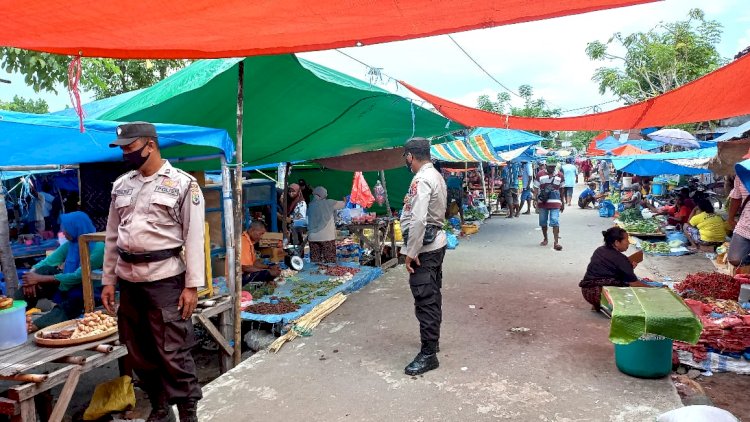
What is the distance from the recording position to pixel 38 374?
9.96ft

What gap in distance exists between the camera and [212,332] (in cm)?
438

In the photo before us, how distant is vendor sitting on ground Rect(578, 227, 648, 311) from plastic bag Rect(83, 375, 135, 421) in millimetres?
5123

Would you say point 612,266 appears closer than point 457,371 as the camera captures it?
No

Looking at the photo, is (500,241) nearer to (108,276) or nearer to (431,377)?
(431,377)

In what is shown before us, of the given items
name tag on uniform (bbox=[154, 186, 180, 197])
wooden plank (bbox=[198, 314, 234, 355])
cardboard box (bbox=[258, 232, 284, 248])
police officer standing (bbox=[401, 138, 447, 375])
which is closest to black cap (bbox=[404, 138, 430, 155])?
police officer standing (bbox=[401, 138, 447, 375])

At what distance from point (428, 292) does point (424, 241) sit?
18.1 inches

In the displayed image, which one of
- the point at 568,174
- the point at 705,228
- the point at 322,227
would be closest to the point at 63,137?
the point at 322,227

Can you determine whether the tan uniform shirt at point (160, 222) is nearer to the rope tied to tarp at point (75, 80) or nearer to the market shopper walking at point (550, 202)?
the rope tied to tarp at point (75, 80)

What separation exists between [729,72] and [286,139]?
5.46m

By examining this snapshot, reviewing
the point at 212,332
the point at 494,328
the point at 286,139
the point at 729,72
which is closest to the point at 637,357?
the point at 494,328

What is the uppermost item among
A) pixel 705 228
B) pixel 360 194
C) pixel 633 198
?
pixel 360 194

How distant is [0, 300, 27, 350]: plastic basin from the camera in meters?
3.40

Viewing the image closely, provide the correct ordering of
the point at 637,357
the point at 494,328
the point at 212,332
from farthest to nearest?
the point at 494,328
the point at 212,332
the point at 637,357

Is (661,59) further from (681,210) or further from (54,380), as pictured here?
(54,380)
